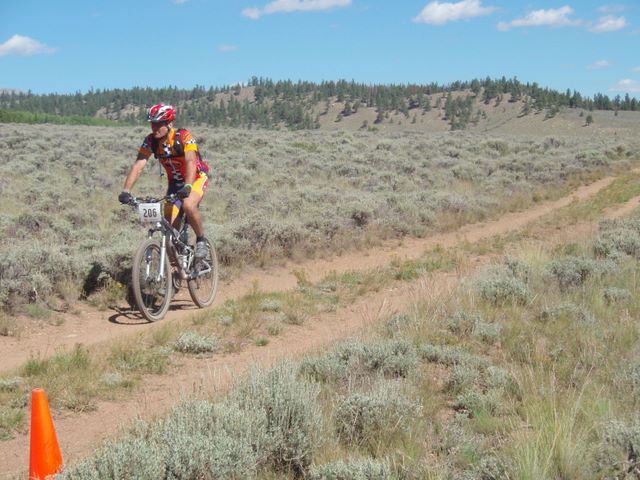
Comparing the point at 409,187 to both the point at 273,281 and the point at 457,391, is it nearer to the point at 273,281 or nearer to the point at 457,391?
the point at 273,281

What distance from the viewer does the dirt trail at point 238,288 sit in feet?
20.2

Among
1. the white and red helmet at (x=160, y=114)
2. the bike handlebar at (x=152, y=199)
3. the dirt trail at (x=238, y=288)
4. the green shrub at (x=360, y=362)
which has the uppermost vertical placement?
the white and red helmet at (x=160, y=114)

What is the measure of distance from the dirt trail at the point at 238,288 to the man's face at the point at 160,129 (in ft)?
7.21

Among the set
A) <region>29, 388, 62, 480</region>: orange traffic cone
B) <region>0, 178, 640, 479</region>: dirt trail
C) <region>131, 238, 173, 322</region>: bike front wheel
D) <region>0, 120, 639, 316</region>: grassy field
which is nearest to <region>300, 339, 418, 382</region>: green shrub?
<region>0, 178, 640, 479</region>: dirt trail

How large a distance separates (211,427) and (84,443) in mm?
1204

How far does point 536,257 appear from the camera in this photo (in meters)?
8.52

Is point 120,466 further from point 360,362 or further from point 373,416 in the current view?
point 360,362

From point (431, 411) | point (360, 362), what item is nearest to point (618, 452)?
point (431, 411)

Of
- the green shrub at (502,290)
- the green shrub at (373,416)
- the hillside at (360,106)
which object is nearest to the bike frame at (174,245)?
the green shrub at (502,290)

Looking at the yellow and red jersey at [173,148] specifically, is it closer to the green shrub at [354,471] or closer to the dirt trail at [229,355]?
the dirt trail at [229,355]

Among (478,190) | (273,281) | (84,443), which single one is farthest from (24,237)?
(478,190)

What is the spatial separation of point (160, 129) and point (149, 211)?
995mm

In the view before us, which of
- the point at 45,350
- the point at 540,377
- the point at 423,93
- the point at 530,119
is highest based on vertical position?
the point at 423,93

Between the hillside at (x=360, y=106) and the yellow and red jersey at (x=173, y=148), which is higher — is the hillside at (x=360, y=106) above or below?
above
